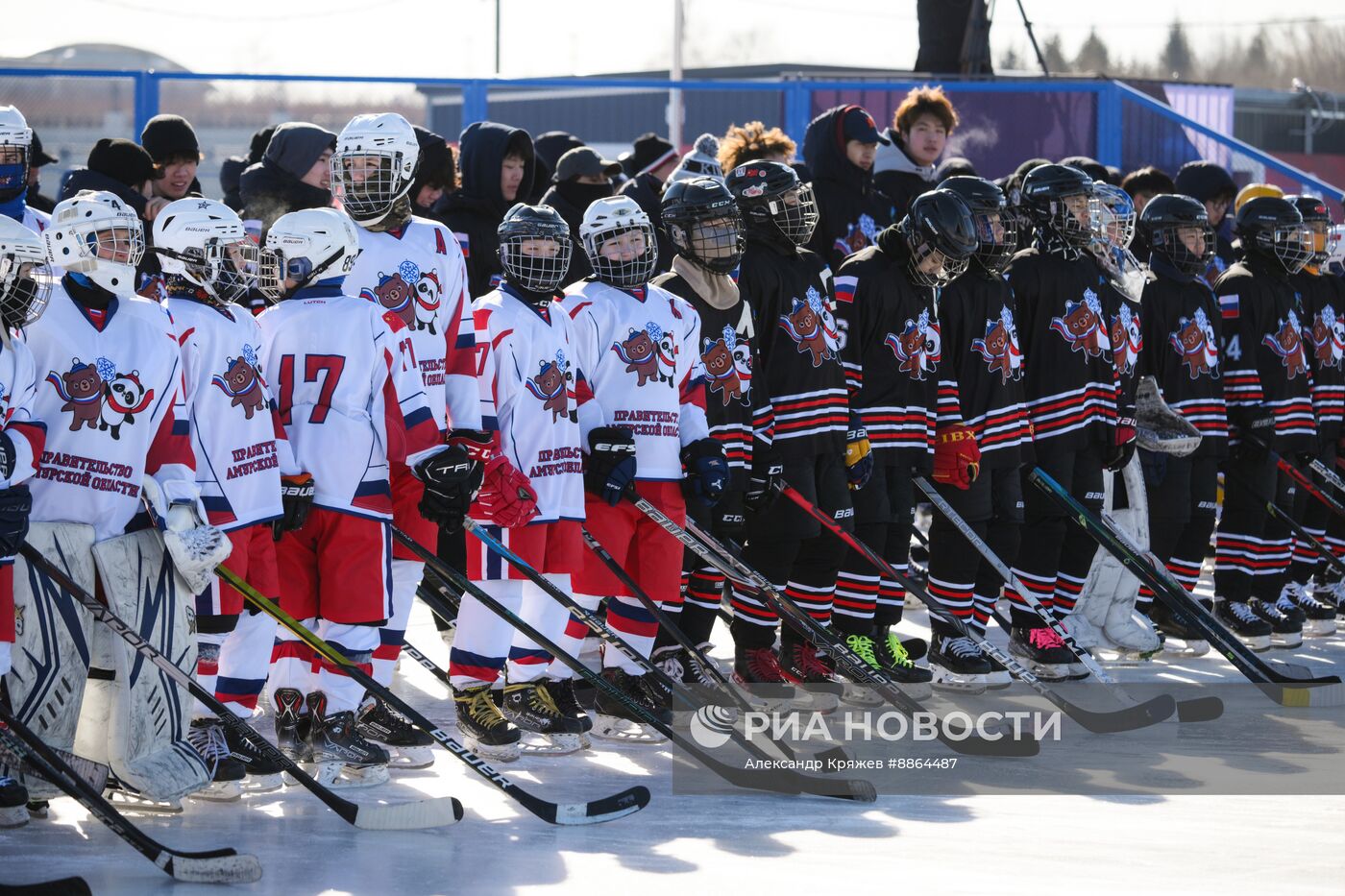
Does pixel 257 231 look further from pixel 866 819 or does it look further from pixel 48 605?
pixel 866 819

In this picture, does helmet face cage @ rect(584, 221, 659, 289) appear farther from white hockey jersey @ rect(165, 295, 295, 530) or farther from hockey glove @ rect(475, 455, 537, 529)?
white hockey jersey @ rect(165, 295, 295, 530)

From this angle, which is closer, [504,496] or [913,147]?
[504,496]

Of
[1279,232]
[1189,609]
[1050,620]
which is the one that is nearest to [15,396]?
Result: [1050,620]

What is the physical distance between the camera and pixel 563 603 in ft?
17.9

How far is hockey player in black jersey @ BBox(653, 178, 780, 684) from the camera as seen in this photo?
613 cm

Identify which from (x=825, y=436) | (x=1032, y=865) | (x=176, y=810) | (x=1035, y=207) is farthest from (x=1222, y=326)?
(x=176, y=810)

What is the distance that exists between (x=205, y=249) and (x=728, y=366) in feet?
6.32

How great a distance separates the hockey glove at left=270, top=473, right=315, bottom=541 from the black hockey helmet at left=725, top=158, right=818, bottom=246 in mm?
2069

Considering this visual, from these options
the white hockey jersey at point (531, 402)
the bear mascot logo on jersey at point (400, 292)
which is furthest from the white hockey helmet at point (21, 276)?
the white hockey jersey at point (531, 402)

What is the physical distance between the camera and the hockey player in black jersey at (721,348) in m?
6.13

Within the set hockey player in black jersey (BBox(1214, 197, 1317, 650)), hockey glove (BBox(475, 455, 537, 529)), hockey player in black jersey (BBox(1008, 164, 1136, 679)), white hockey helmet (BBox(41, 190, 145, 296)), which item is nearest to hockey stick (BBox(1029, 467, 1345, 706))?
hockey player in black jersey (BBox(1008, 164, 1136, 679))

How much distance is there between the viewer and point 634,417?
5891 mm

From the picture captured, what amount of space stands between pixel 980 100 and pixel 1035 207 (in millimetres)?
4019

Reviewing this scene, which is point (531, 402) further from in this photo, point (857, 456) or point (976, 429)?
point (976, 429)
